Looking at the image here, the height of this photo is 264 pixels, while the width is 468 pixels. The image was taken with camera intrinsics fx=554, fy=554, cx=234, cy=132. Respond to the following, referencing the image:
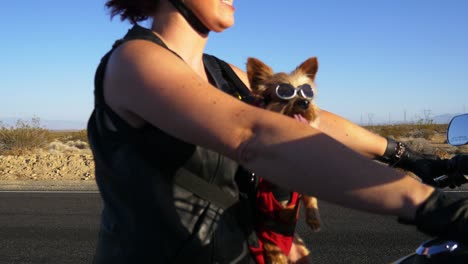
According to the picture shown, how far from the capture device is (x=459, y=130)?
220 centimetres

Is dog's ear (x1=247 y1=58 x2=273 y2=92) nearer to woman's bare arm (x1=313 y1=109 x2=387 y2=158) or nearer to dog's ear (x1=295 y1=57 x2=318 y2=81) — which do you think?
dog's ear (x1=295 y1=57 x2=318 y2=81)

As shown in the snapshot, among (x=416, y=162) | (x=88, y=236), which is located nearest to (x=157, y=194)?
(x=416, y=162)

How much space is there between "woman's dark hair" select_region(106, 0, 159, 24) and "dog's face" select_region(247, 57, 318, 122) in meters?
0.58

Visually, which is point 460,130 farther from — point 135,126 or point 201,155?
point 135,126

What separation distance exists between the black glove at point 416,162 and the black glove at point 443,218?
99cm

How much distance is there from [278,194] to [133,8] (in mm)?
946

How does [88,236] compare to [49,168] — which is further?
[49,168]

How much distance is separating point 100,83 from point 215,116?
1.57ft

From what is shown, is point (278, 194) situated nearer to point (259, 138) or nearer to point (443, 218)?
point (259, 138)

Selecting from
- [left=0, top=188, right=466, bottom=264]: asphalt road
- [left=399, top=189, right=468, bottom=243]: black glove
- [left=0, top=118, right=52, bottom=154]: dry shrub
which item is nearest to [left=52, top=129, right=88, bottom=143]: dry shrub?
[left=0, top=118, right=52, bottom=154]: dry shrub

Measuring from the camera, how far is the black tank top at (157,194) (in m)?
1.68

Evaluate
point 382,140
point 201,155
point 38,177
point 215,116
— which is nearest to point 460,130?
point 382,140

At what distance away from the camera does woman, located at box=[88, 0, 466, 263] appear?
1304 mm

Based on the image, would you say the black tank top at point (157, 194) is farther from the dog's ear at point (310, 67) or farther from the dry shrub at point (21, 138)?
the dry shrub at point (21, 138)
